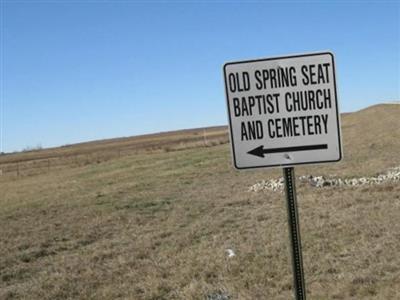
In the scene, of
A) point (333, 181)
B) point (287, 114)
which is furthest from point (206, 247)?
point (333, 181)

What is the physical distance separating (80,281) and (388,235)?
4.73m

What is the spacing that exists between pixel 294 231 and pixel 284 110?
0.66 meters

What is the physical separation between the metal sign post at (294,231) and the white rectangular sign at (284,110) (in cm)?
12

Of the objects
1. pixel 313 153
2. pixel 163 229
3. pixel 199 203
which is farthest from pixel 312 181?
pixel 313 153

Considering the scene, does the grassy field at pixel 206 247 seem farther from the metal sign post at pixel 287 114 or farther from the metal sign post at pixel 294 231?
the metal sign post at pixel 287 114

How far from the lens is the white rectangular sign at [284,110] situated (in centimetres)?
288

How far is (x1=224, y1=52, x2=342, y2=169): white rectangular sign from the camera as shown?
2.88 m

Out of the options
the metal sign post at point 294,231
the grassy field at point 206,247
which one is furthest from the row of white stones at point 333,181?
the metal sign post at point 294,231

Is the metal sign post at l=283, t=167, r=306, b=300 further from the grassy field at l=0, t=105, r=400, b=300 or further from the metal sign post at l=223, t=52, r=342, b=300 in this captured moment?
the grassy field at l=0, t=105, r=400, b=300

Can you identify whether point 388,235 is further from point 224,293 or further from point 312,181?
point 312,181

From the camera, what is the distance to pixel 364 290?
577 centimetres

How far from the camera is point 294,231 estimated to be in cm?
290

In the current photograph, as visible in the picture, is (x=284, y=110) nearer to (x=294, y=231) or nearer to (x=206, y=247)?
(x=294, y=231)

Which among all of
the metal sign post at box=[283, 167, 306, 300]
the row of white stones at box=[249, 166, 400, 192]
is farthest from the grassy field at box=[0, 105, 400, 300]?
the metal sign post at box=[283, 167, 306, 300]
